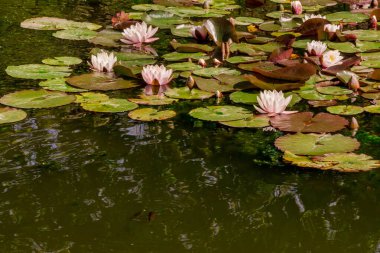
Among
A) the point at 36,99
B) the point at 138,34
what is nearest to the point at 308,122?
the point at 36,99

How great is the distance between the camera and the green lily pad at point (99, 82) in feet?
10.8

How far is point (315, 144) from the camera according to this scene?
255 centimetres

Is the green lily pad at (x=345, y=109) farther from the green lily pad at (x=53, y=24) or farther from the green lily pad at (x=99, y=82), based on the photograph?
the green lily pad at (x=53, y=24)

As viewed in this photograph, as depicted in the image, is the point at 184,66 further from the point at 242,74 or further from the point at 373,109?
the point at 373,109

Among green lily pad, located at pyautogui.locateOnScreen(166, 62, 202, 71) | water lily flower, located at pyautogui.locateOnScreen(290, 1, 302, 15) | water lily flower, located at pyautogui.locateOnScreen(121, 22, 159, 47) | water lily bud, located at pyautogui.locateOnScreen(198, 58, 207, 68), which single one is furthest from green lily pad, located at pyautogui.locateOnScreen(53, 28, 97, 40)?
water lily flower, located at pyautogui.locateOnScreen(290, 1, 302, 15)

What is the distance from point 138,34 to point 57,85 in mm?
1007

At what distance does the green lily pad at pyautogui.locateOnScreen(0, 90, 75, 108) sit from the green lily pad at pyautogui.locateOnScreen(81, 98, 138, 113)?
0.12 m

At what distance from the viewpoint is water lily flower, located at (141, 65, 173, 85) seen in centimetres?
330

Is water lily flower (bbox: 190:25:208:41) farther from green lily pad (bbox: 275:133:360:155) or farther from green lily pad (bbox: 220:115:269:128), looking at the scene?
green lily pad (bbox: 275:133:360:155)

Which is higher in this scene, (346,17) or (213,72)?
(346,17)

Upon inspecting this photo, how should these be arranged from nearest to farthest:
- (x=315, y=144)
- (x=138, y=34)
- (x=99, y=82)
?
(x=315, y=144)
(x=99, y=82)
(x=138, y=34)

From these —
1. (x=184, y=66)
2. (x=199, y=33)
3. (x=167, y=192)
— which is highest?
(x=199, y=33)

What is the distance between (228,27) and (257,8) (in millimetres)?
1463

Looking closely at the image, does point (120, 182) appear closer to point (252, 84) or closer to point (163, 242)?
point (163, 242)
